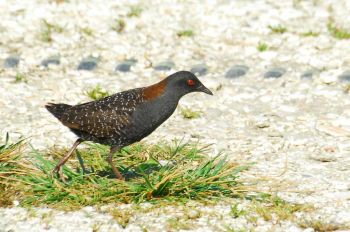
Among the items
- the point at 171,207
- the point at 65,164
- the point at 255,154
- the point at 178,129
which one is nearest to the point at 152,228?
the point at 171,207

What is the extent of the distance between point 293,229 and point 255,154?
2.30 meters

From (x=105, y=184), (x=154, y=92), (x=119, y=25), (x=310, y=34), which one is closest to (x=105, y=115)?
(x=154, y=92)

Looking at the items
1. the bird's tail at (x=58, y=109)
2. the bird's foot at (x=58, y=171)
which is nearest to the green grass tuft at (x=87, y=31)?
the bird's tail at (x=58, y=109)

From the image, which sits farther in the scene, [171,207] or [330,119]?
[330,119]

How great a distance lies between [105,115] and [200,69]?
14.3ft

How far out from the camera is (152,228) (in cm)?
661

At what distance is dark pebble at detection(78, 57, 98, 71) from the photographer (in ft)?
38.0

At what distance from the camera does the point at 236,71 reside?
457 inches

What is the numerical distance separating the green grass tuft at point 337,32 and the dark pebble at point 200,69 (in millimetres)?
2612

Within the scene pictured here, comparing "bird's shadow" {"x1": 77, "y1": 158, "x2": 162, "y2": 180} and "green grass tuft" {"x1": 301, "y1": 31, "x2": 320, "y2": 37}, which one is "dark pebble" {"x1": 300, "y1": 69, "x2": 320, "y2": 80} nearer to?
"green grass tuft" {"x1": 301, "y1": 31, "x2": 320, "y2": 37}

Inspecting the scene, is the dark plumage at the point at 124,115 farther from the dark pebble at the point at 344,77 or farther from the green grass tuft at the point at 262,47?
the green grass tuft at the point at 262,47

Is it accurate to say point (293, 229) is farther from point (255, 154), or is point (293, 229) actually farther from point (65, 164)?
point (65, 164)

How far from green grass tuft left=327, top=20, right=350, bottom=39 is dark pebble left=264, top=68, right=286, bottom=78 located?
1.62 meters

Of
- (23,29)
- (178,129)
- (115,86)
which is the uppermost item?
(23,29)
